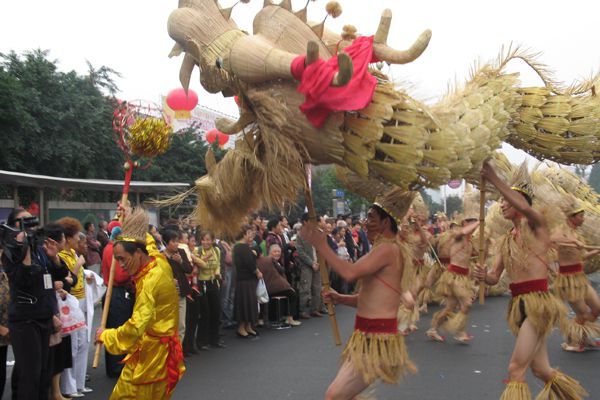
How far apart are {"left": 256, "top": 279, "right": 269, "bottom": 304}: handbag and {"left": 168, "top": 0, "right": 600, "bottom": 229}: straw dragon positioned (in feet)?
18.6

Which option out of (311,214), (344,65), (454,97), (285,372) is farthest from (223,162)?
(285,372)

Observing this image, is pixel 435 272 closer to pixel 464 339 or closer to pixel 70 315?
pixel 464 339

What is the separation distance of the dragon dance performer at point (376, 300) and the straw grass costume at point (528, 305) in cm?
114

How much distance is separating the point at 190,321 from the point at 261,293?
168 centimetres

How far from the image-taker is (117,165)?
816 inches

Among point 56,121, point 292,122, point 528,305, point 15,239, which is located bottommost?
point 528,305

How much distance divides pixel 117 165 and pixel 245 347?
14254 millimetres

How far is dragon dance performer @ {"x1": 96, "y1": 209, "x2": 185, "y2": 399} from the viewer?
12.3ft

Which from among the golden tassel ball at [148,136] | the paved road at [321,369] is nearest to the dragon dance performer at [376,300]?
the golden tassel ball at [148,136]

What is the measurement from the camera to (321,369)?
22.0 feet

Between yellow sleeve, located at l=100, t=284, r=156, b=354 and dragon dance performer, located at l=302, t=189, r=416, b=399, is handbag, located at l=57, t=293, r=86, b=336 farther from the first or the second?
dragon dance performer, located at l=302, t=189, r=416, b=399

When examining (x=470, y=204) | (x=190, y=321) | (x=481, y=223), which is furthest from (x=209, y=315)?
(x=470, y=204)

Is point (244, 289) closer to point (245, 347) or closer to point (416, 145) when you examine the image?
point (245, 347)

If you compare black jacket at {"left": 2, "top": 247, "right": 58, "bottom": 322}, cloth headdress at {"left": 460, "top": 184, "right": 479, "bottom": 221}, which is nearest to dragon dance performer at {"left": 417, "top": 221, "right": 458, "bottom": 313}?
cloth headdress at {"left": 460, "top": 184, "right": 479, "bottom": 221}
